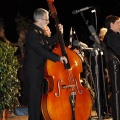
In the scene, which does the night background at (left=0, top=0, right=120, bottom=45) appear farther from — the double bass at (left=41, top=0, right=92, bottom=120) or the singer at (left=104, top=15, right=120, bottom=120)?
the double bass at (left=41, top=0, right=92, bottom=120)

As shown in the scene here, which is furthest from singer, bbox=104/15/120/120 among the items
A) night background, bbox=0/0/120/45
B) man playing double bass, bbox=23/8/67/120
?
night background, bbox=0/0/120/45

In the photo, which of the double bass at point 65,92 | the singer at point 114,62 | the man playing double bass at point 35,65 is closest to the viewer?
the double bass at point 65,92

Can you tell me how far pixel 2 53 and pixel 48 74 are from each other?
146cm

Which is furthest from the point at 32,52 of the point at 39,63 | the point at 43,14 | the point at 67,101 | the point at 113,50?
the point at 113,50

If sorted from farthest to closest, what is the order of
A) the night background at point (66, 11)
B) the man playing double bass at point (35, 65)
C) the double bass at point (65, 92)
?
the night background at point (66, 11) < the man playing double bass at point (35, 65) < the double bass at point (65, 92)

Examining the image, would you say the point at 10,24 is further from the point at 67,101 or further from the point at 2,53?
the point at 67,101

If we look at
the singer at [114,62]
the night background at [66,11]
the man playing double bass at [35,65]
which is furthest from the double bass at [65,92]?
the night background at [66,11]

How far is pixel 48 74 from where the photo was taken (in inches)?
140

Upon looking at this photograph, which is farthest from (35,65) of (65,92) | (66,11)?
(66,11)

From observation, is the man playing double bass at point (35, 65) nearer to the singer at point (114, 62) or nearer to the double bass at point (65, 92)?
the double bass at point (65, 92)

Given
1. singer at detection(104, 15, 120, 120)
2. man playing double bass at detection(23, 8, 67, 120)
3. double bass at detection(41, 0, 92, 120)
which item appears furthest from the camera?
singer at detection(104, 15, 120, 120)

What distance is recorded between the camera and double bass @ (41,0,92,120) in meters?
3.52

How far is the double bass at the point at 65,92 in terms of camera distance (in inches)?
139

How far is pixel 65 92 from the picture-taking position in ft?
11.9
